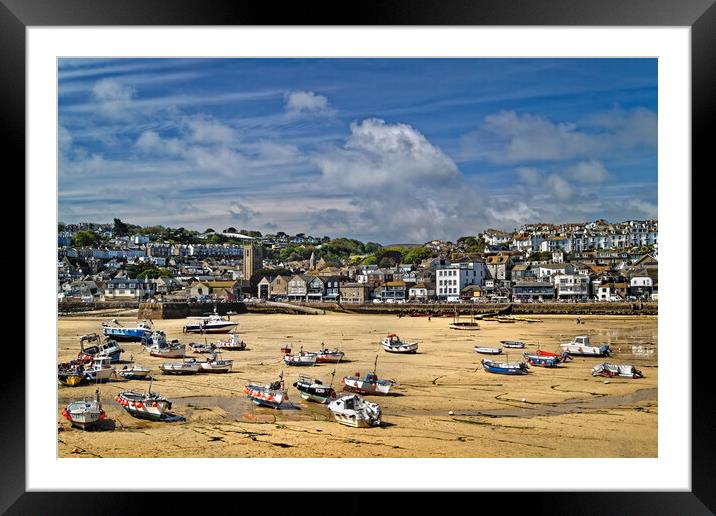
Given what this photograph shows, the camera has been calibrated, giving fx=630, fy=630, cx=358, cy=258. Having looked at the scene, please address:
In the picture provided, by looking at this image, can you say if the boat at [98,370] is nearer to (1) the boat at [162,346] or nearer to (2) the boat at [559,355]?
(1) the boat at [162,346]

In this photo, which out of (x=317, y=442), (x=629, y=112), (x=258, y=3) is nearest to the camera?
(x=258, y=3)

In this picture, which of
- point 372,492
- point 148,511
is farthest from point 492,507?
point 148,511

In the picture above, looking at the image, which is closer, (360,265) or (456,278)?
(360,265)

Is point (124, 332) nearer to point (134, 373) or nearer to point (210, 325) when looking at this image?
point (210, 325)

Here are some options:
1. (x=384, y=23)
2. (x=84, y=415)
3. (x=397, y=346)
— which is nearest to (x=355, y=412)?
(x=84, y=415)

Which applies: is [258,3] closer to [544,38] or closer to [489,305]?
[544,38]

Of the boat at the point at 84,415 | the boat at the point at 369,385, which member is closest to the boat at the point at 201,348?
the boat at the point at 369,385
